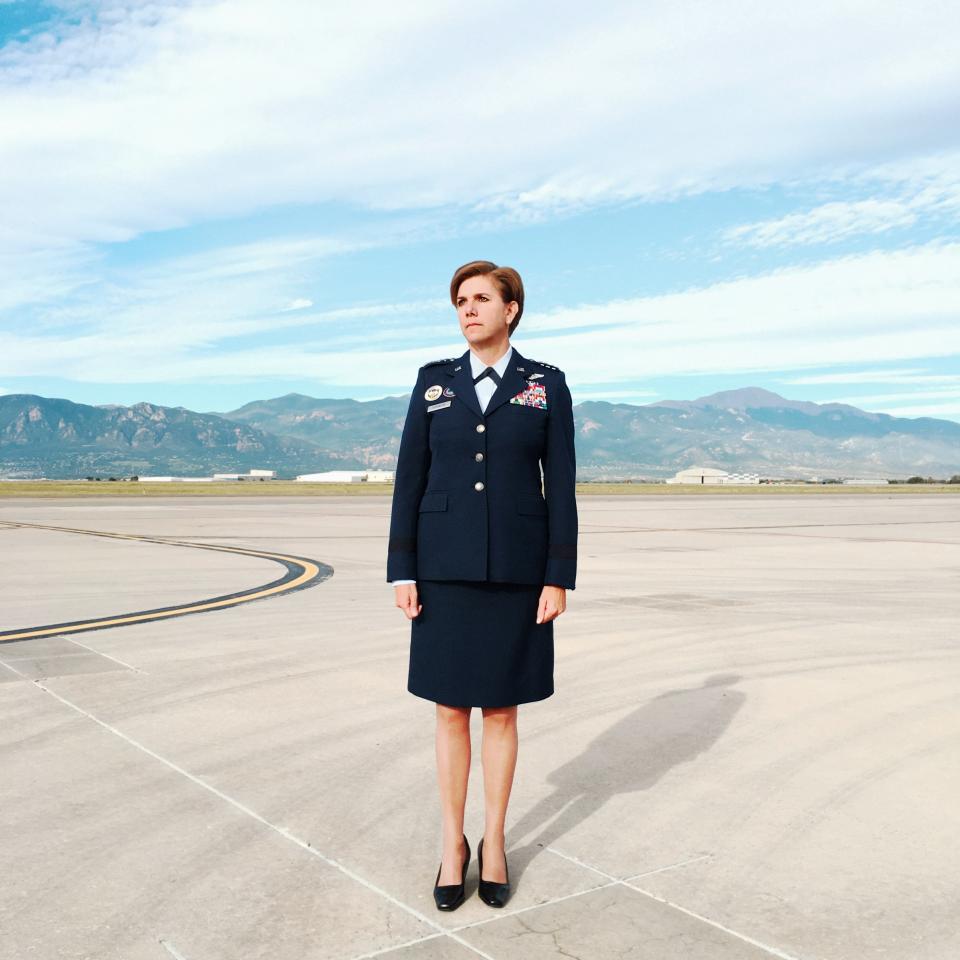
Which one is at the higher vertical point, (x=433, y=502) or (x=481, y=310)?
(x=481, y=310)

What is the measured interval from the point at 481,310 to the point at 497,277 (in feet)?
0.50

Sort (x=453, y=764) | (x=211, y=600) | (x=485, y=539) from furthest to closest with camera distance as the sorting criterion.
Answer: (x=211, y=600), (x=453, y=764), (x=485, y=539)

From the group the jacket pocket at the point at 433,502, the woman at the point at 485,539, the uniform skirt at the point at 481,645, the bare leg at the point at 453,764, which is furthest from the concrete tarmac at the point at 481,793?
the jacket pocket at the point at 433,502

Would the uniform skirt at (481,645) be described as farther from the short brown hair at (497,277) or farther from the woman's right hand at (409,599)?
the short brown hair at (497,277)

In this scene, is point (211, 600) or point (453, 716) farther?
point (211, 600)

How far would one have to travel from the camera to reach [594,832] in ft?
14.6

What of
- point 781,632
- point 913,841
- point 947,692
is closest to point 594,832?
point 913,841

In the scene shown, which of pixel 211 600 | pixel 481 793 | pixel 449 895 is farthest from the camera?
pixel 211 600

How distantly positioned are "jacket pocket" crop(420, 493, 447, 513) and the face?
2.21 feet

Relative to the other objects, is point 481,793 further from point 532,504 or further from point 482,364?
point 482,364

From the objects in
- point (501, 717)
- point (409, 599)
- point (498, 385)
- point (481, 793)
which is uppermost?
point (498, 385)

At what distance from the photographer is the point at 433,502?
4.08 meters

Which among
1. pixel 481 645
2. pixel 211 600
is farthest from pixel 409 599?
pixel 211 600

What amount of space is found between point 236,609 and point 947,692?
7.36 m
